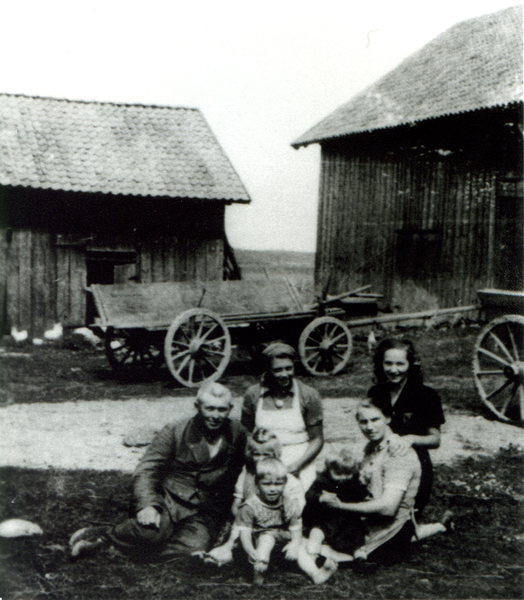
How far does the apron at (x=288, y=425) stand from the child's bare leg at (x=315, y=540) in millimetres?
533

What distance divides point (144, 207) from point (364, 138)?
578cm

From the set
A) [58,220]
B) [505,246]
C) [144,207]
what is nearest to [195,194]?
[144,207]

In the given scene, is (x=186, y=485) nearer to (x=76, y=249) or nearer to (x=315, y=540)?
(x=315, y=540)

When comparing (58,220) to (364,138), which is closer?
(58,220)

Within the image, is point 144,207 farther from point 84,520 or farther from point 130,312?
Answer: point 84,520

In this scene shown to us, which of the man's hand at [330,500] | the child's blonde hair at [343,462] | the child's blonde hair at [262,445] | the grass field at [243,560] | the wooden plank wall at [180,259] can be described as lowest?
the grass field at [243,560]

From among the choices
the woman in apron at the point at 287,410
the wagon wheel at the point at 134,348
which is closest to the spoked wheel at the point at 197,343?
the wagon wheel at the point at 134,348

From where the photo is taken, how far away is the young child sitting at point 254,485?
3566 mm

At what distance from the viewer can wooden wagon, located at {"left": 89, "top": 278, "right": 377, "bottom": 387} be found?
8711 mm

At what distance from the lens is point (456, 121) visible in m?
13.5

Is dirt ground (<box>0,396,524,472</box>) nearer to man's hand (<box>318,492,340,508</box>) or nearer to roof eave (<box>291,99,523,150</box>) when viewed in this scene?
man's hand (<box>318,492,340,508</box>)

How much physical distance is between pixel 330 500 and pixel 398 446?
1.60ft

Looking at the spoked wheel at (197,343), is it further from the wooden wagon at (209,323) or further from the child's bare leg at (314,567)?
the child's bare leg at (314,567)

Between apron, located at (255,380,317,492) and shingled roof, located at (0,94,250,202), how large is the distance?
10023 millimetres
